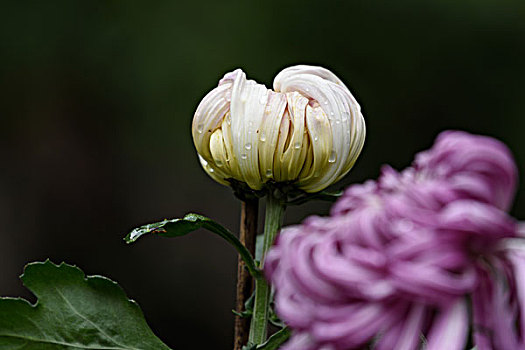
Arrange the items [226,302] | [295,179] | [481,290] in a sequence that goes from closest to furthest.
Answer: [481,290]
[295,179]
[226,302]

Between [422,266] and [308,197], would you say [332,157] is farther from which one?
[422,266]

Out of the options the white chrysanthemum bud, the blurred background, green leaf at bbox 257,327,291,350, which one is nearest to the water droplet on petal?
the white chrysanthemum bud

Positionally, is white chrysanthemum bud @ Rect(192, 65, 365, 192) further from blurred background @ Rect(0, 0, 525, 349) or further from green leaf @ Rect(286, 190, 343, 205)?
blurred background @ Rect(0, 0, 525, 349)

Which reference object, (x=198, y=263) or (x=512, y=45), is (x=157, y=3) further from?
(x=512, y=45)

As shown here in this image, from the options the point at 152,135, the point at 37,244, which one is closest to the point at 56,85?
the point at 152,135

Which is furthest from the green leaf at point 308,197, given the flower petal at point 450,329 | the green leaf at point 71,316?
the flower petal at point 450,329

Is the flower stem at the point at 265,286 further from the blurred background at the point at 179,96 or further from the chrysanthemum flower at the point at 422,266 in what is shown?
the blurred background at the point at 179,96

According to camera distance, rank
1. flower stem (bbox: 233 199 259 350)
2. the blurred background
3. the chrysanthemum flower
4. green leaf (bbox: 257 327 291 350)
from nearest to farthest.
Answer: the chrysanthemum flower
green leaf (bbox: 257 327 291 350)
flower stem (bbox: 233 199 259 350)
the blurred background
